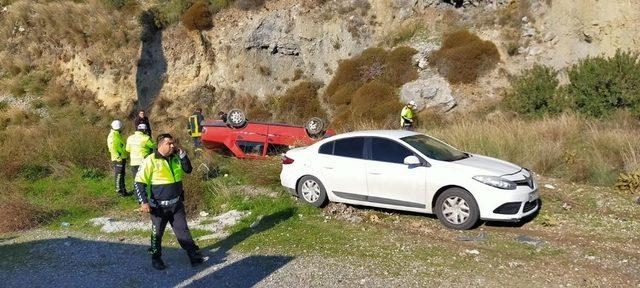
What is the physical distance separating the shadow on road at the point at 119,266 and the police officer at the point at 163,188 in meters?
0.43

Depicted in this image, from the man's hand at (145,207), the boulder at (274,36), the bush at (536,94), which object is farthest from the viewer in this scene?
the boulder at (274,36)

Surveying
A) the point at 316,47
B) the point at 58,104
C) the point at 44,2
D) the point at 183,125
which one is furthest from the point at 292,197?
the point at 44,2

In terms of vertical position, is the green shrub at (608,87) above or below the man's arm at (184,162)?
above

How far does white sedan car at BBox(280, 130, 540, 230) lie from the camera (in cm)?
777

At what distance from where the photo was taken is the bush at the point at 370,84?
2202 centimetres

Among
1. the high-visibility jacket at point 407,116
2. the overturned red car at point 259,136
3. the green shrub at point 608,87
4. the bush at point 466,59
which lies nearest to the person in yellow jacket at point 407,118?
the high-visibility jacket at point 407,116

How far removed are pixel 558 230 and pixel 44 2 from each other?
98.0ft

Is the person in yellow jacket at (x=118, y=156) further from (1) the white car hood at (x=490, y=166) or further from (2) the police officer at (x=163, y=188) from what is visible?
(1) the white car hood at (x=490, y=166)

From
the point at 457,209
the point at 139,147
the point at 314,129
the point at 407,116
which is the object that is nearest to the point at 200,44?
the point at 407,116

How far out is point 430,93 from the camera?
2264 cm

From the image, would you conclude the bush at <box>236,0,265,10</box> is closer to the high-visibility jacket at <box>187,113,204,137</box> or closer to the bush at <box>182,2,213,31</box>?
the bush at <box>182,2,213,31</box>

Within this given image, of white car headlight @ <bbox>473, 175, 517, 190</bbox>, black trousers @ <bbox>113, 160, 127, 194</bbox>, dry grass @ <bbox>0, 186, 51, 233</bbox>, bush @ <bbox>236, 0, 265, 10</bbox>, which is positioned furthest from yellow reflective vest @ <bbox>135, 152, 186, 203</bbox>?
bush @ <bbox>236, 0, 265, 10</bbox>

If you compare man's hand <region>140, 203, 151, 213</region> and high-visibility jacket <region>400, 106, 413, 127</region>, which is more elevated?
high-visibility jacket <region>400, 106, 413, 127</region>

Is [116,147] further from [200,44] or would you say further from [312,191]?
[200,44]
